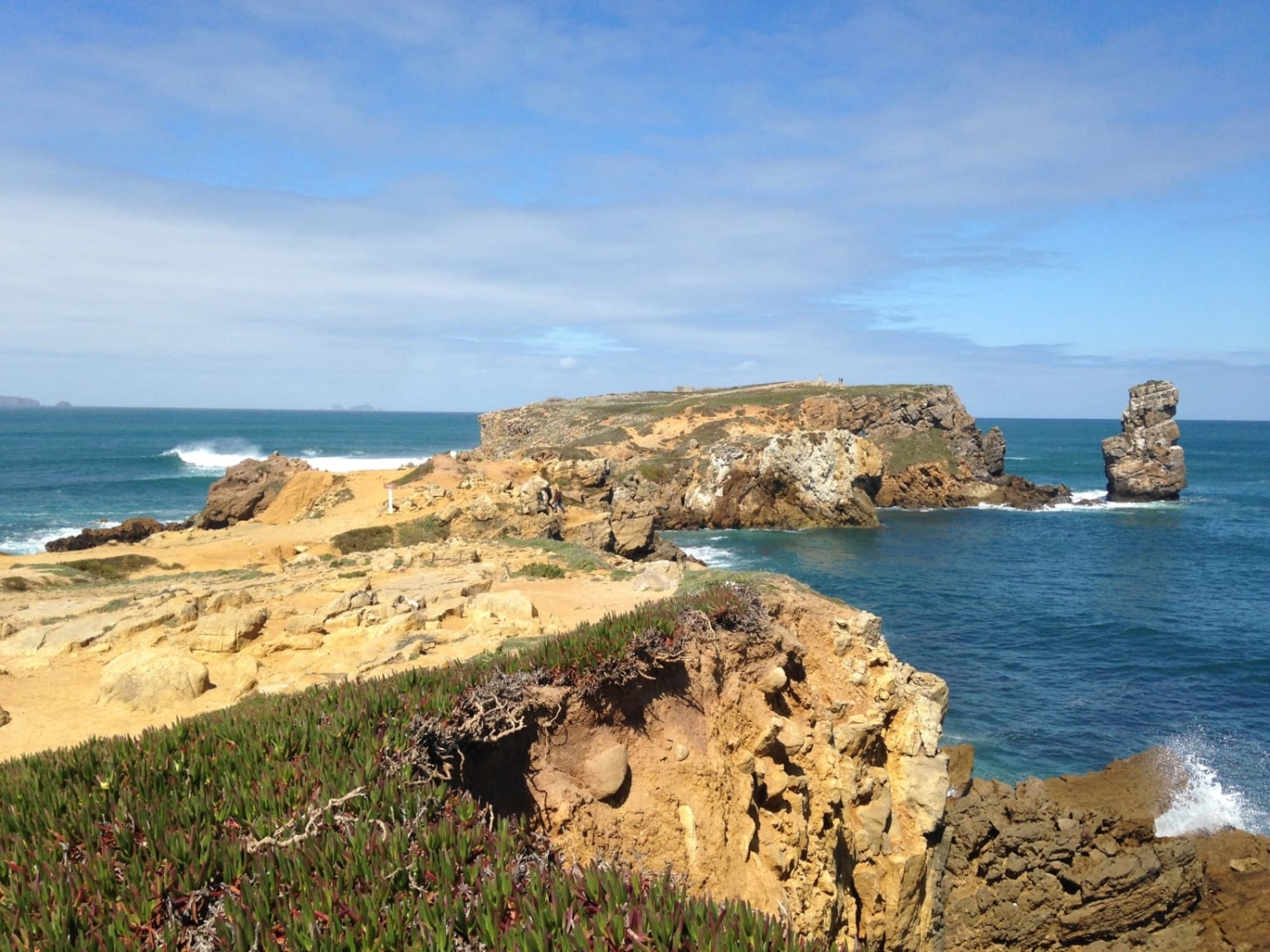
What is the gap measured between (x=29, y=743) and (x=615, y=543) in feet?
85.8

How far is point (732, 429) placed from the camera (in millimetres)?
72625

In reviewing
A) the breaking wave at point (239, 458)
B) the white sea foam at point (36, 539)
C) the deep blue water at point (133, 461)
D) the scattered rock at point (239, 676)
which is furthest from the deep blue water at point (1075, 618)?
the breaking wave at point (239, 458)

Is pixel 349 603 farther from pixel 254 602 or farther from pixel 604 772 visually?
pixel 604 772

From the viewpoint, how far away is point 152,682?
10109 mm

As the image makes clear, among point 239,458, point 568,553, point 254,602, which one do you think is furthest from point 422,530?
point 239,458

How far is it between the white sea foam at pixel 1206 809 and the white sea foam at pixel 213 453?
96281 mm

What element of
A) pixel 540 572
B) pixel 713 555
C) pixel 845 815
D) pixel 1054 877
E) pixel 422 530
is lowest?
pixel 1054 877

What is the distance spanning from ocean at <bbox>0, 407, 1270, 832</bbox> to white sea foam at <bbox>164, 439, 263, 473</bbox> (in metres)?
11.0

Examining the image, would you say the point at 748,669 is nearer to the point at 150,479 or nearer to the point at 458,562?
the point at 458,562

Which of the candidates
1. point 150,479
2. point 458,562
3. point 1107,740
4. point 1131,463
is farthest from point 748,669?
point 150,479

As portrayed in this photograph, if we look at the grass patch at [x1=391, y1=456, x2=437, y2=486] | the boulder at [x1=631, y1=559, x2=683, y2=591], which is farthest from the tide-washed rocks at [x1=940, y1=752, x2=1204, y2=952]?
the grass patch at [x1=391, y1=456, x2=437, y2=486]

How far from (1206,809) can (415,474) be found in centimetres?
3842

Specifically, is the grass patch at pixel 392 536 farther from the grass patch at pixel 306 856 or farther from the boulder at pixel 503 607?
the grass patch at pixel 306 856

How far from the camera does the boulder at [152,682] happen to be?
32.7 feet
